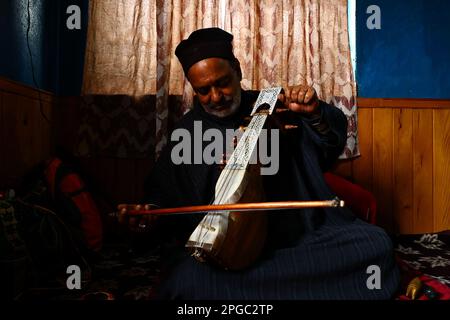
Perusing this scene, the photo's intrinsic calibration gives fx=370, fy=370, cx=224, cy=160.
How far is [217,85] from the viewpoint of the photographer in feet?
4.98

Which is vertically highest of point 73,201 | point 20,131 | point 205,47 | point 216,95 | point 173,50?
point 173,50

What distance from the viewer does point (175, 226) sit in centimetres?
154

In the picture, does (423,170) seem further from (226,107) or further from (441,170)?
(226,107)

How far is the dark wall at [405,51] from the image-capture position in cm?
258

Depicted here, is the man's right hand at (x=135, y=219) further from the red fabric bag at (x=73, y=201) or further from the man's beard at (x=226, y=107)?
the red fabric bag at (x=73, y=201)

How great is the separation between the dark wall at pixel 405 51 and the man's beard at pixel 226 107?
4.50ft

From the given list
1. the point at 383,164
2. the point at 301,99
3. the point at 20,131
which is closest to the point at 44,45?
the point at 20,131

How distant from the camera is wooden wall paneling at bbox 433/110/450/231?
263cm

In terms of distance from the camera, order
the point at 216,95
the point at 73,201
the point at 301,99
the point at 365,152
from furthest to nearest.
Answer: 1. the point at 365,152
2. the point at 73,201
3. the point at 216,95
4. the point at 301,99

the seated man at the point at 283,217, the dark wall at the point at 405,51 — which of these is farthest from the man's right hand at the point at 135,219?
the dark wall at the point at 405,51

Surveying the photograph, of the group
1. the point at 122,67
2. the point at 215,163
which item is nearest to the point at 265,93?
the point at 215,163

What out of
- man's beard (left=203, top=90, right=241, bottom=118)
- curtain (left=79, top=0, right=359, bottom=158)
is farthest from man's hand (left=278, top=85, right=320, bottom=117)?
curtain (left=79, top=0, right=359, bottom=158)

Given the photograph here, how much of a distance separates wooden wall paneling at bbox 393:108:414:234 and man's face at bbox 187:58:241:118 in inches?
62.0

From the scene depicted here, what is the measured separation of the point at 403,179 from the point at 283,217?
1.58 m
